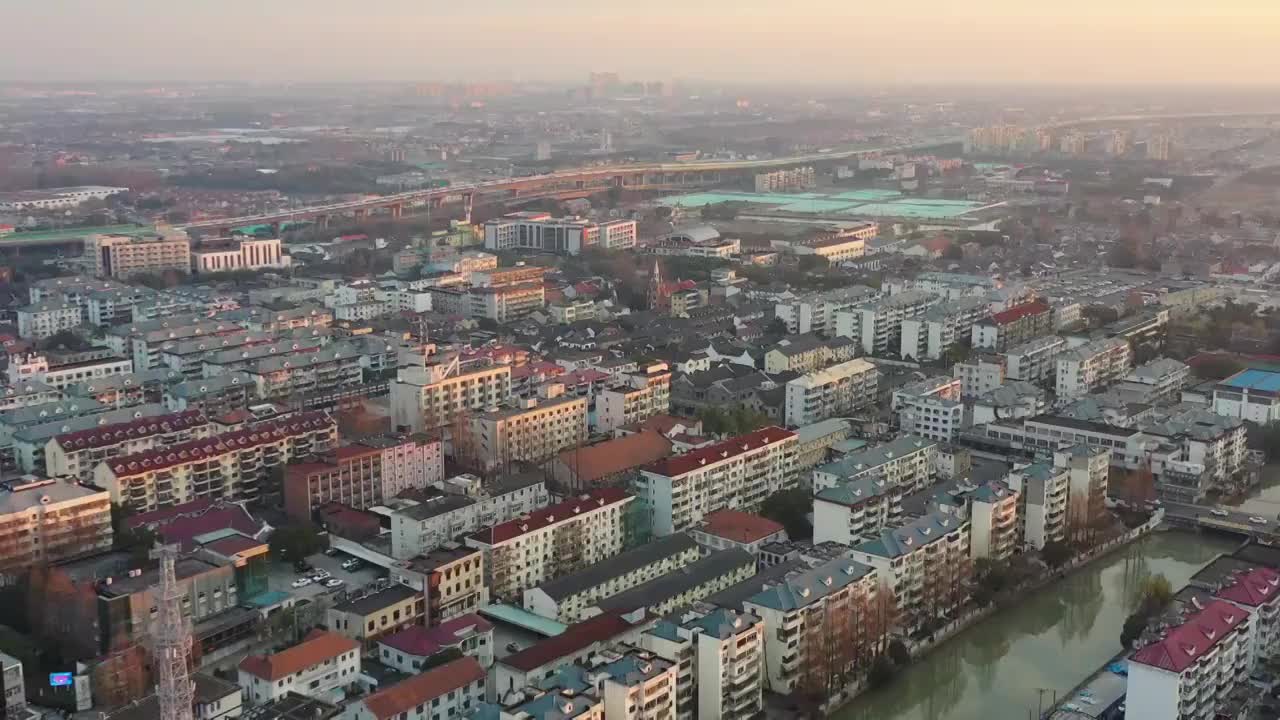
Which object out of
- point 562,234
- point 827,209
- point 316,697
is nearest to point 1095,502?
point 316,697

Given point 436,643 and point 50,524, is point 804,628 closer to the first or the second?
point 436,643

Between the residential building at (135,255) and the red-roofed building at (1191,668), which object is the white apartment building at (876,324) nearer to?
the red-roofed building at (1191,668)

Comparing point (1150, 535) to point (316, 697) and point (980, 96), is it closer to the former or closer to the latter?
point (316, 697)

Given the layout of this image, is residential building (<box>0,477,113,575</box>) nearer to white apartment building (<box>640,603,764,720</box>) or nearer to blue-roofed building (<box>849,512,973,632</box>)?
white apartment building (<box>640,603,764,720</box>)

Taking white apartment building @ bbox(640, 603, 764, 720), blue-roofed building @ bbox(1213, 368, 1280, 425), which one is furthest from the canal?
blue-roofed building @ bbox(1213, 368, 1280, 425)

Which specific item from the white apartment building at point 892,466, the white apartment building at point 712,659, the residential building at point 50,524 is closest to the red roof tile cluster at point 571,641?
the white apartment building at point 712,659

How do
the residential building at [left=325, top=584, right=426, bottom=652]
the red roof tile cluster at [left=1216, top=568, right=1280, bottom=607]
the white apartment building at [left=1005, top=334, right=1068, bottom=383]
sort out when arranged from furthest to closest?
the white apartment building at [left=1005, top=334, right=1068, bottom=383]
the residential building at [left=325, top=584, right=426, bottom=652]
the red roof tile cluster at [left=1216, top=568, right=1280, bottom=607]

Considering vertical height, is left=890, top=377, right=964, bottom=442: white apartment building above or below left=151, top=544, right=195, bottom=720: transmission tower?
below
